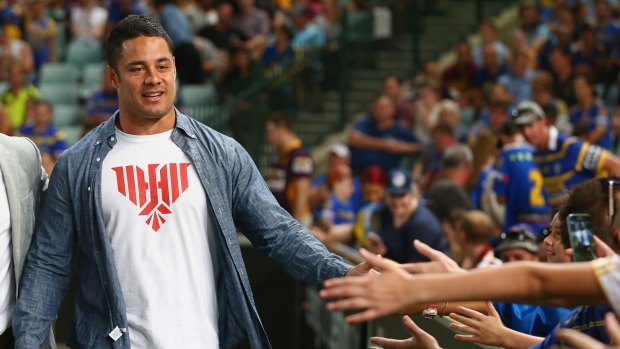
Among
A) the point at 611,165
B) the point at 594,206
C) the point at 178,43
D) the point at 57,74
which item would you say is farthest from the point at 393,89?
the point at 594,206

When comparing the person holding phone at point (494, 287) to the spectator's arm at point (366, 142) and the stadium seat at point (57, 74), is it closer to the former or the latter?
the spectator's arm at point (366, 142)

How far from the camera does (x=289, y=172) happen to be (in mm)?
12328

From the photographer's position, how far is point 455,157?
1118 centimetres

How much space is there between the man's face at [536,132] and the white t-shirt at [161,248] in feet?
18.6

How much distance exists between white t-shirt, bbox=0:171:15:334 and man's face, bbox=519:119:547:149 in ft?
19.3

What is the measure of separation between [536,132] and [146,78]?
5.80m

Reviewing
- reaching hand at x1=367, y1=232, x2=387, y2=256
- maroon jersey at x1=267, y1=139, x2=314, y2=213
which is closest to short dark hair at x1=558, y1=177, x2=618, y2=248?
reaching hand at x1=367, y1=232, x2=387, y2=256

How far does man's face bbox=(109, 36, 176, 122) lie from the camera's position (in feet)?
15.7

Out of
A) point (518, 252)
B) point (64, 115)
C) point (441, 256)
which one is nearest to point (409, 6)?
point (64, 115)

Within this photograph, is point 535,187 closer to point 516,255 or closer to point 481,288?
point 516,255

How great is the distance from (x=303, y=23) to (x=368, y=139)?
357 cm

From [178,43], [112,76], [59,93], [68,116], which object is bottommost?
[68,116]

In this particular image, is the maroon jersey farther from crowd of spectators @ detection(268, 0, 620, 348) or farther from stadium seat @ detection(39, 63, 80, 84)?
stadium seat @ detection(39, 63, 80, 84)

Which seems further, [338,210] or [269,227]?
[338,210]
